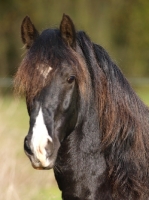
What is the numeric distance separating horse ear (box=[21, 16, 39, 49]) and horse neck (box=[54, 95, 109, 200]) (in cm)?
67

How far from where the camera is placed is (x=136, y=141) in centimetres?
418

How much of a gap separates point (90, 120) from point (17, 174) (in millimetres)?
3673

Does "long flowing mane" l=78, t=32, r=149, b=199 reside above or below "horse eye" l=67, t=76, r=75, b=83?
below

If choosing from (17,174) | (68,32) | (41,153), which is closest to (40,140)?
(41,153)

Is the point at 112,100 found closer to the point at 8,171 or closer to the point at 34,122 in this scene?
the point at 34,122

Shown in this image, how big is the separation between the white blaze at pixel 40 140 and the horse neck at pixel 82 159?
421 mm

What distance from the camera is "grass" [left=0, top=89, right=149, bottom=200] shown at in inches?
270

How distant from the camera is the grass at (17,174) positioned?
686cm

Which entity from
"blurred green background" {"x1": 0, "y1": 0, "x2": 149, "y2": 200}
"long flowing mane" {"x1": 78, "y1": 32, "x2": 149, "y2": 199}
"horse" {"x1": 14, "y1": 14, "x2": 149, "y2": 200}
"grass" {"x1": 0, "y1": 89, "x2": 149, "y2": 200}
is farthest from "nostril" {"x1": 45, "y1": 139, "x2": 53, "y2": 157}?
"blurred green background" {"x1": 0, "y1": 0, "x2": 149, "y2": 200}

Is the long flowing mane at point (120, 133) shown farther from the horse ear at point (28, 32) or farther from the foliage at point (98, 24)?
the foliage at point (98, 24)

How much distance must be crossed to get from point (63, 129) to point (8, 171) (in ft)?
11.3

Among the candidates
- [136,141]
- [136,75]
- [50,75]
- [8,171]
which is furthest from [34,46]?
[136,75]

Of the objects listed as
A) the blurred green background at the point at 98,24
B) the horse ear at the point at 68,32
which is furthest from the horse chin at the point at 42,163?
the blurred green background at the point at 98,24

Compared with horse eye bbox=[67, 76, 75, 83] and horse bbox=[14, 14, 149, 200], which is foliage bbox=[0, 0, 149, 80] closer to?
horse bbox=[14, 14, 149, 200]
